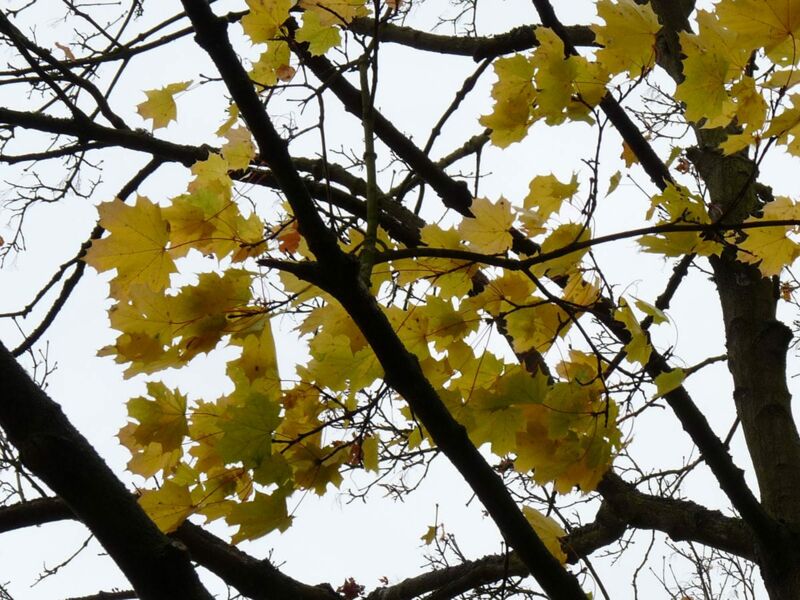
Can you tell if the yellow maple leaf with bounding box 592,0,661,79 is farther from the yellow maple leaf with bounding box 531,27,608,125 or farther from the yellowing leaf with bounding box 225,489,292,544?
the yellowing leaf with bounding box 225,489,292,544

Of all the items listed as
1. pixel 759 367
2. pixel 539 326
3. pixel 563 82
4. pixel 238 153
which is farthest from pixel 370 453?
pixel 759 367

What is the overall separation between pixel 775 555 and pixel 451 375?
953 millimetres

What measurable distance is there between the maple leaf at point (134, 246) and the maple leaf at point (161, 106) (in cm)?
49

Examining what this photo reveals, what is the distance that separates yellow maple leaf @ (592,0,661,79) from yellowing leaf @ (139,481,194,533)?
99cm

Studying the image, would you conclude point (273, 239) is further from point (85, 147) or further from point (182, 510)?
point (85, 147)

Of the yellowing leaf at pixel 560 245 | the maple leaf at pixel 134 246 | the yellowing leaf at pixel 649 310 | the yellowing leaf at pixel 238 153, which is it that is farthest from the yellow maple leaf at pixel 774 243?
the maple leaf at pixel 134 246

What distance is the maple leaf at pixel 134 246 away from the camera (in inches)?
42.6

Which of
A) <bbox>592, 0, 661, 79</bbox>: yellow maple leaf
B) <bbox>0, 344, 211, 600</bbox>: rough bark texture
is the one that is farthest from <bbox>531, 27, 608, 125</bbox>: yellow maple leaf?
<bbox>0, 344, 211, 600</bbox>: rough bark texture

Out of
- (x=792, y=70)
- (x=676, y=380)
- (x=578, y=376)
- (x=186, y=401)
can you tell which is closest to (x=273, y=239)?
(x=186, y=401)

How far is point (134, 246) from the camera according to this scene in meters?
1.11

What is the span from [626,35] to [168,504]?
3.50 ft

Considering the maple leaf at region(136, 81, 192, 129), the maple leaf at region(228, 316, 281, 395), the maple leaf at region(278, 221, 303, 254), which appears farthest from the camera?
the maple leaf at region(136, 81, 192, 129)

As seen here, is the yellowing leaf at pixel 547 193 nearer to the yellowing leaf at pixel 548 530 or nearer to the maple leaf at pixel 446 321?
the maple leaf at pixel 446 321

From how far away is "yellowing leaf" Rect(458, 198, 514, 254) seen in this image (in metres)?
1.24
